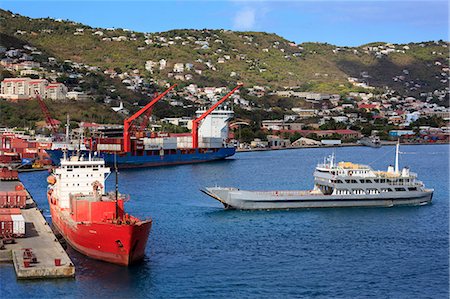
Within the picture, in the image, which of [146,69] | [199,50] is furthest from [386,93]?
[146,69]

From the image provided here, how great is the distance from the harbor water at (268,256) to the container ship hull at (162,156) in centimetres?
1524

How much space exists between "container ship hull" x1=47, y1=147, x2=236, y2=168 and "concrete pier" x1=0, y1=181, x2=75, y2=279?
26.8 metres

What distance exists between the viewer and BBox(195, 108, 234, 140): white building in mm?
65806

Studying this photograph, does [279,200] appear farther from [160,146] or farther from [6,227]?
[160,146]

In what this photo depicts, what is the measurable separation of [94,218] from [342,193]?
12530mm

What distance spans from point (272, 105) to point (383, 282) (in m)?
94.7

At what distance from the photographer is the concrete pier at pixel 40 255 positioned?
65.1 feet

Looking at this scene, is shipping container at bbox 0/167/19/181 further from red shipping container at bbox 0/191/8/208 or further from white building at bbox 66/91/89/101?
white building at bbox 66/91/89/101

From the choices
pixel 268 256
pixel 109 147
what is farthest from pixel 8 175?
pixel 268 256

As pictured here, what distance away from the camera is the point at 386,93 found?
145 metres

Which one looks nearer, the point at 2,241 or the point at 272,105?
the point at 2,241

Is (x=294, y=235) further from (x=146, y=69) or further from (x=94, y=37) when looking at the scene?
(x=94, y=37)

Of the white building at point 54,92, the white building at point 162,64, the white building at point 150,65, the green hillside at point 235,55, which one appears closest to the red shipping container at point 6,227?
the white building at point 54,92

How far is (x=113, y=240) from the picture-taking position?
21391 mm
